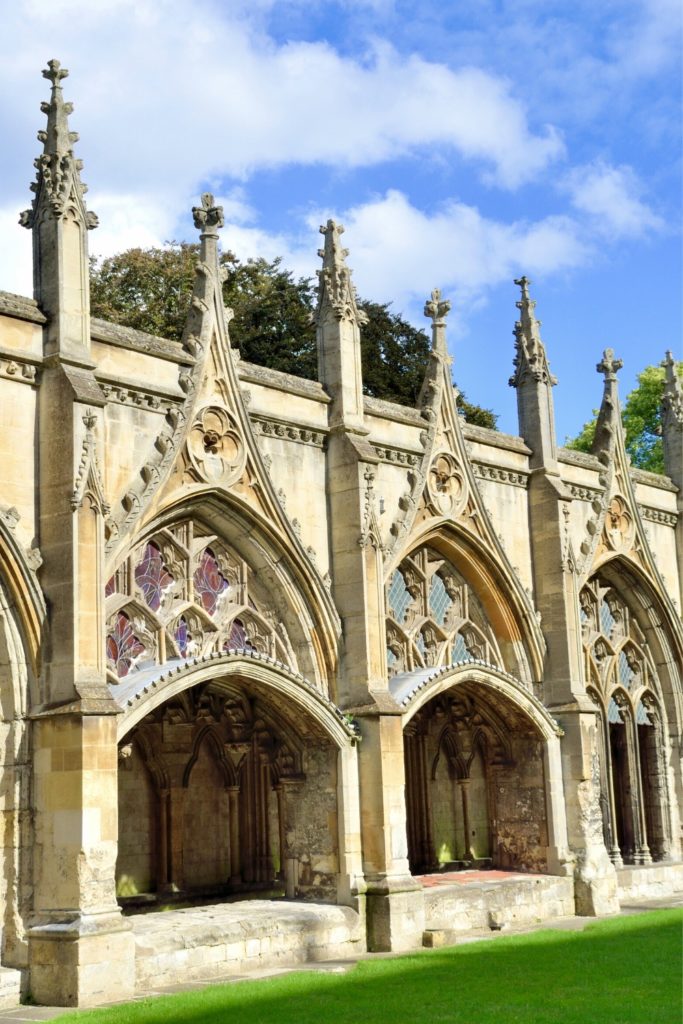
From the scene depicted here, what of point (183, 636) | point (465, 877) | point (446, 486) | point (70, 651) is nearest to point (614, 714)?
point (465, 877)

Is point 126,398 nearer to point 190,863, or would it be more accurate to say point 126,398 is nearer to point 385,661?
point 385,661

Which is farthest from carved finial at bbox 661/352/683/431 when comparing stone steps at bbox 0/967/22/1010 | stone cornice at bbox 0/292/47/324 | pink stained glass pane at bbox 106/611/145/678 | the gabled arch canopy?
stone steps at bbox 0/967/22/1010

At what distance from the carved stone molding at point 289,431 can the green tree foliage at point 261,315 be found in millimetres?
14700

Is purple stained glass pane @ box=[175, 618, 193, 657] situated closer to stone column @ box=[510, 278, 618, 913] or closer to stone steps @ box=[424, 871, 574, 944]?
stone steps @ box=[424, 871, 574, 944]

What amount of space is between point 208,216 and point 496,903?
933cm

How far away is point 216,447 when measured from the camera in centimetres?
1597

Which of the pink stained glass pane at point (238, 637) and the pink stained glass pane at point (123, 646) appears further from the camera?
the pink stained glass pane at point (238, 637)

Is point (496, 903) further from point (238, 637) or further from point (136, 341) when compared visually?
point (136, 341)

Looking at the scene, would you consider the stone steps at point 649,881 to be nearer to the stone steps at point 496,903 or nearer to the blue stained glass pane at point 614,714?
the stone steps at point 496,903

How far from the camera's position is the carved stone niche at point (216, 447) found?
1570 centimetres

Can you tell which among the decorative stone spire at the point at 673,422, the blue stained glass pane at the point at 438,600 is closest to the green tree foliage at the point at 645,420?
the decorative stone spire at the point at 673,422

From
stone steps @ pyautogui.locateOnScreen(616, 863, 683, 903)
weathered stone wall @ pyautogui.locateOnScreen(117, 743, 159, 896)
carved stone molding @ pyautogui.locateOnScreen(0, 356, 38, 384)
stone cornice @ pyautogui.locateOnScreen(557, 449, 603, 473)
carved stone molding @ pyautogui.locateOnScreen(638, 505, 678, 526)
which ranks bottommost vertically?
stone steps @ pyautogui.locateOnScreen(616, 863, 683, 903)

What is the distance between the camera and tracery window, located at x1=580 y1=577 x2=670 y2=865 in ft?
72.7

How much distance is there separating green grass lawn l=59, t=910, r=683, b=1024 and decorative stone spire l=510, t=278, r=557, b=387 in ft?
28.1
